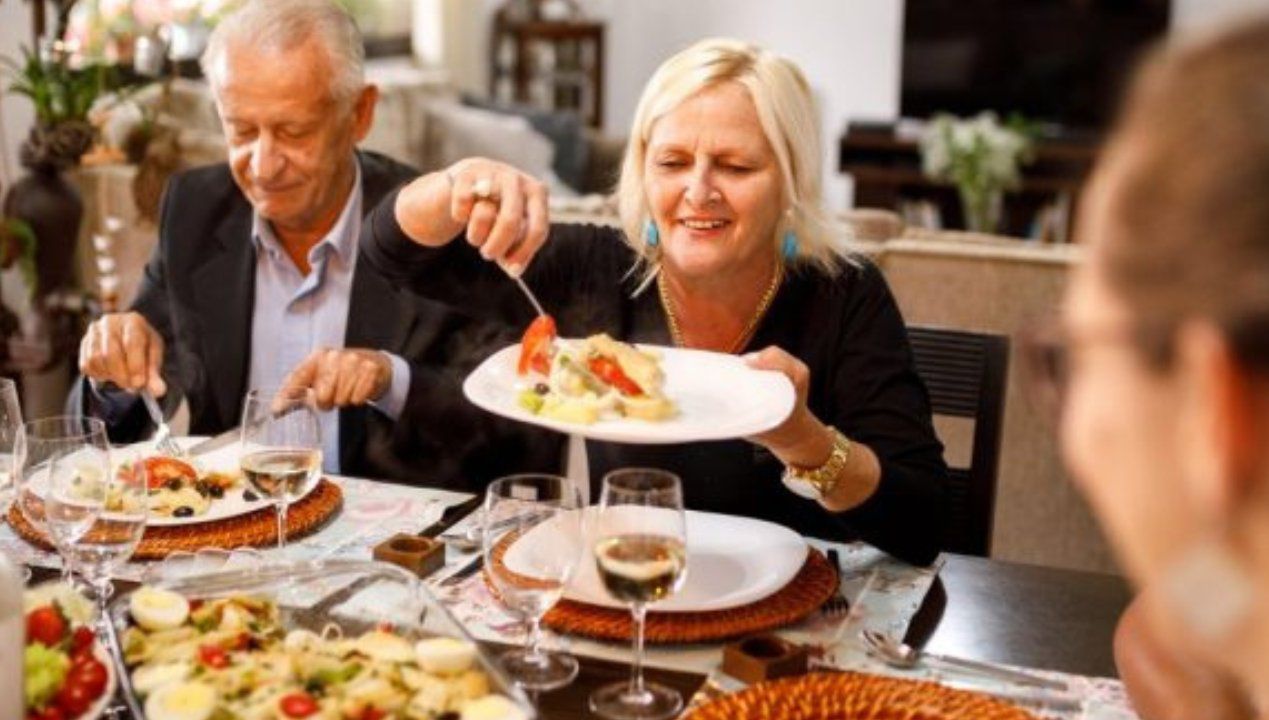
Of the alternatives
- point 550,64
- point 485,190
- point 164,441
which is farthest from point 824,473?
point 550,64

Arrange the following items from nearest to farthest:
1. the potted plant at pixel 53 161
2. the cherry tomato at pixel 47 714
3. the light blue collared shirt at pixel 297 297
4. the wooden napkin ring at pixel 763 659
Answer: the cherry tomato at pixel 47 714, the wooden napkin ring at pixel 763 659, the light blue collared shirt at pixel 297 297, the potted plant at pixel 53 161

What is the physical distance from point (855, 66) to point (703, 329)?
6.09 meters

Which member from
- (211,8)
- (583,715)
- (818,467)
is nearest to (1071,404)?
(583,715)

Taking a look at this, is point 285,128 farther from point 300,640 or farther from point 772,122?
point 300,640

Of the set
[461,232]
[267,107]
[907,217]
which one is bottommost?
[907,217]

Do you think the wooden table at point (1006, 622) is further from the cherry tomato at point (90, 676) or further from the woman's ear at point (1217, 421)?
the woman's ear at point (1217, 421)

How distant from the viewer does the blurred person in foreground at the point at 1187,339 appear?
27.3 inches

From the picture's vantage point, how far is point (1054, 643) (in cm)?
156

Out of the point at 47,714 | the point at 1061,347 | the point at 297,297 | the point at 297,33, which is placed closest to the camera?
the point at 1061,347

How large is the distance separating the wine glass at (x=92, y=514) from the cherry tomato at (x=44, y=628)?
25 cm

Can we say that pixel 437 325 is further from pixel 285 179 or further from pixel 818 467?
pixel 818 467

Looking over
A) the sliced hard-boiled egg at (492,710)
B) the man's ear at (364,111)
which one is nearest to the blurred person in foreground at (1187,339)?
the sliced hard-boiled egg at (492,710)

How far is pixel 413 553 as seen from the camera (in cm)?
169

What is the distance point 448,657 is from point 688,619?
321mm
